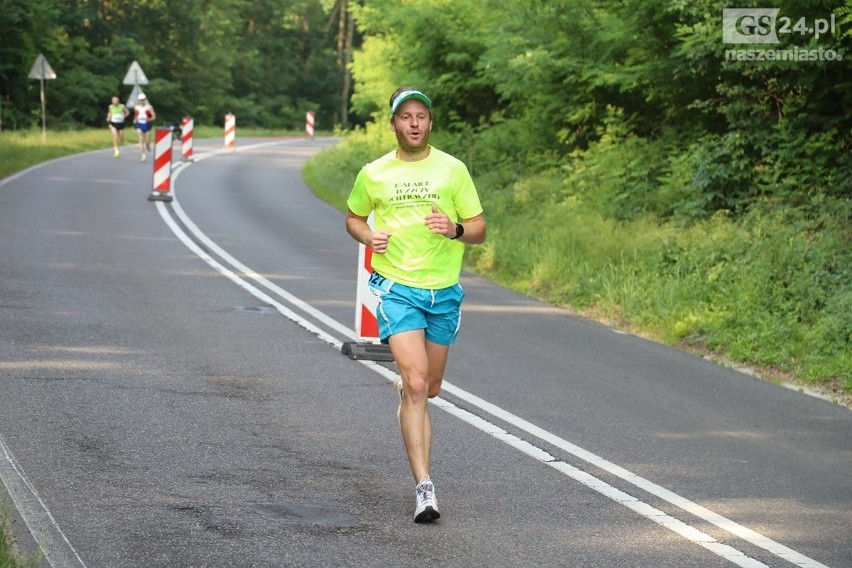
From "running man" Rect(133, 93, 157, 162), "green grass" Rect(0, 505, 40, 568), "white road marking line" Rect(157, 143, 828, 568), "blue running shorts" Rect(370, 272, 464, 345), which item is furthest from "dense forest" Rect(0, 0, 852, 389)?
"running man" Rect(133, 93, 157, 162)

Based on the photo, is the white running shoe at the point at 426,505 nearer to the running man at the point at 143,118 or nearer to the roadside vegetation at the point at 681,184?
the roadside vegetation at the point at 681,184

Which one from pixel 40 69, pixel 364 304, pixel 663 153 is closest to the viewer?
pixel 364 304

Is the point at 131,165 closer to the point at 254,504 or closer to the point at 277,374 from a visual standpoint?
the point at 277,374

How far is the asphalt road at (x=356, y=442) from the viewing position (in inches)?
241

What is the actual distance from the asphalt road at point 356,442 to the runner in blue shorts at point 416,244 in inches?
23.8

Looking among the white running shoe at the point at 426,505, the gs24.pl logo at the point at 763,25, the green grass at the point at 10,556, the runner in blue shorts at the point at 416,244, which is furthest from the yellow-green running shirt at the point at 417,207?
the gs24.pl logo at the point at 763,25

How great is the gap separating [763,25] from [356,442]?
9.27m

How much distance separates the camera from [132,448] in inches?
302

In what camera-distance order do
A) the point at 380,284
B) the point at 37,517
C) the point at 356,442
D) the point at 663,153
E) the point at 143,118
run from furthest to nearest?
the point at 143,118
the point at 663,153
the point at 356,442
the point at 380,284
the point at 37,517

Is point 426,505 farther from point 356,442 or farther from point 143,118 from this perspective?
point 143,118

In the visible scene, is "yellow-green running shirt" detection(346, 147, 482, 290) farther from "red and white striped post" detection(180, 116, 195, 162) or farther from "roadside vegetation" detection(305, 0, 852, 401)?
"red and white striped post" detection(180, 116, 195, 162)

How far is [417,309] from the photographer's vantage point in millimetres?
6691

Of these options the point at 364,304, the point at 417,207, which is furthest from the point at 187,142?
the point at 417,207

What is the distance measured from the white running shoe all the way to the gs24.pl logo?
32.3 ft
